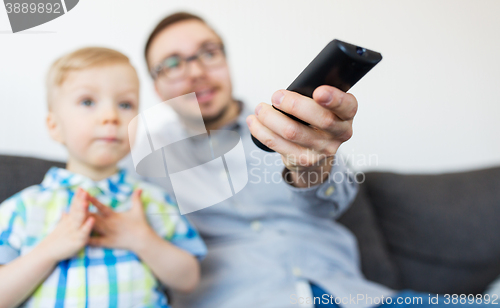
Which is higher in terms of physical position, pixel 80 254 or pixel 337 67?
pixel 337 67

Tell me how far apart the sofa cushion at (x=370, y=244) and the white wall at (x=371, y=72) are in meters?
0.16

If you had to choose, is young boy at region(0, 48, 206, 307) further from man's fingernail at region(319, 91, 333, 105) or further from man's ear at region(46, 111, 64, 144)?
man's fingernail at region(319, 91, 333, 105)

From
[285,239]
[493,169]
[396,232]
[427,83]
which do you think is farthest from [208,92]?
[493,169]

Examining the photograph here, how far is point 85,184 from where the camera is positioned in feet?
1.90

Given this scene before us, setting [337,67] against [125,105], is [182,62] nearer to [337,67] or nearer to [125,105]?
[125,105]

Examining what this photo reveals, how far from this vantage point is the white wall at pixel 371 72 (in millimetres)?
655

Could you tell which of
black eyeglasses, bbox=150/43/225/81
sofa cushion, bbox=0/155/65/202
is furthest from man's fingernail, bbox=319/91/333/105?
sofa cushion, bbox=0/155/65/202

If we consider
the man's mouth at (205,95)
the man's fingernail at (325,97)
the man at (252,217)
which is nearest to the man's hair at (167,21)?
the man at (252,217)

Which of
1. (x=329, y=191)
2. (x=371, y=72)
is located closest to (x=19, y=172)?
(x=329, y=191)

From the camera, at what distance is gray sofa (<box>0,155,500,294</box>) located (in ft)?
3.50

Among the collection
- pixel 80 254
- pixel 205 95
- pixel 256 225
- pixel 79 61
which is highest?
pixel 79 61

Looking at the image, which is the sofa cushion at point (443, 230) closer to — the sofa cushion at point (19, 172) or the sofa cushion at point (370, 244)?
the sofa cushion at point (370, 244)

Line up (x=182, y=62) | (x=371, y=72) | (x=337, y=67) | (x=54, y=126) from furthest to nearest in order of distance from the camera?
(x=371, y=72) → (x=182, y=62) → (x=54, y=126) → (x=337, y=67)

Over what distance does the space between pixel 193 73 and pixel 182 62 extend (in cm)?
3
